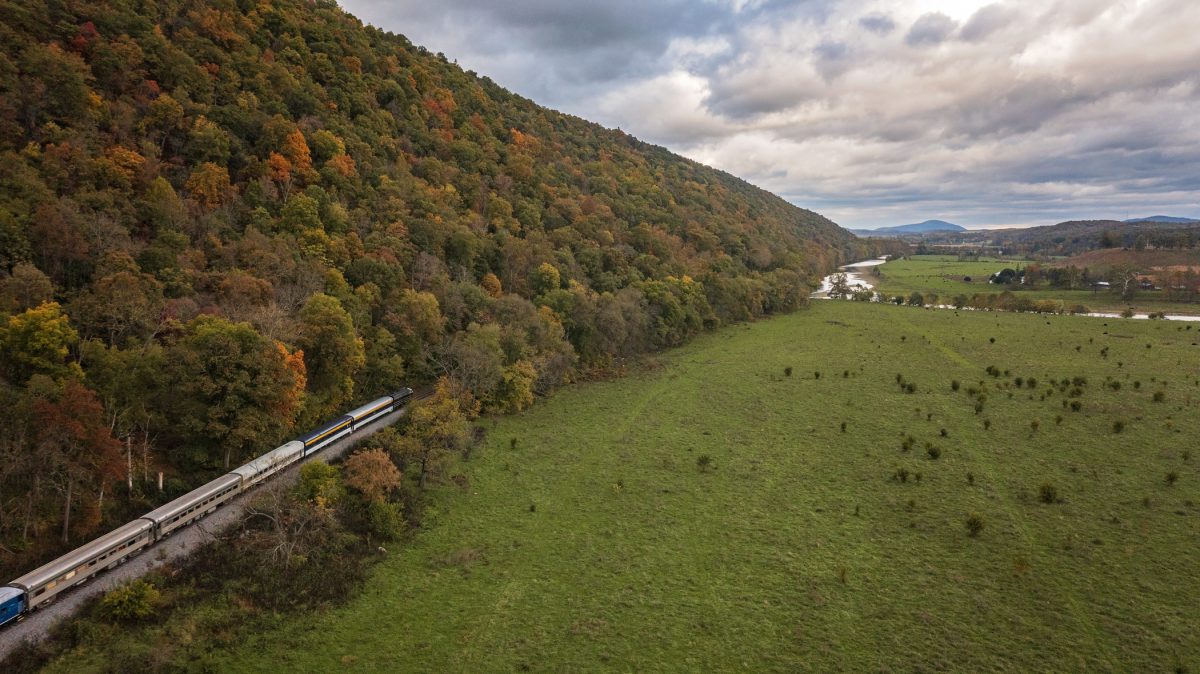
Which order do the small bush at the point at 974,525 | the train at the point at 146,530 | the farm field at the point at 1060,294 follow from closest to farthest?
the train at the point at 146,530 → the small bush at the point at 974,525 → the farm field at the point at 1060,294

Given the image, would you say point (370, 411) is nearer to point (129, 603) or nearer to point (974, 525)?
point (129, 603)

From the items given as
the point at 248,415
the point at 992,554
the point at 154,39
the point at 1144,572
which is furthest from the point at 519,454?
the point at 154,39

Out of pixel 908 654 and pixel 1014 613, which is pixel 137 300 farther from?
pixel 1014 613

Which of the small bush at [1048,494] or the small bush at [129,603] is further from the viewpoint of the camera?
the small bush at [1048,494]

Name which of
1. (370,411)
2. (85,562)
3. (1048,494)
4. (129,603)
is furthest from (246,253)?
(1048,494)

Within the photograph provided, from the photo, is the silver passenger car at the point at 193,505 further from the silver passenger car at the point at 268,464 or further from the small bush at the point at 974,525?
the small bush at the point at 974,525

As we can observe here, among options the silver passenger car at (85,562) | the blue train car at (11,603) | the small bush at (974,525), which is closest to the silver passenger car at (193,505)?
the silver passenger car at (85,562)
